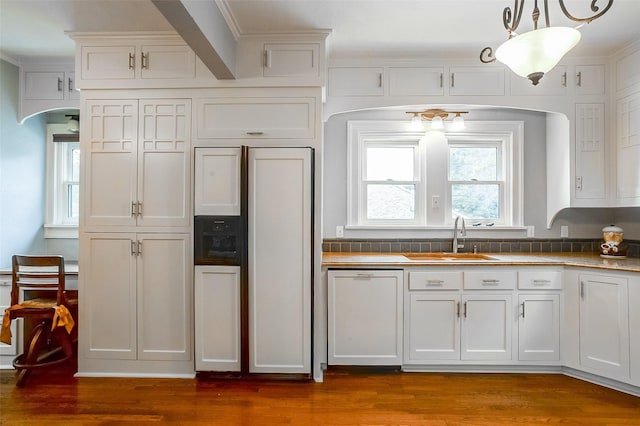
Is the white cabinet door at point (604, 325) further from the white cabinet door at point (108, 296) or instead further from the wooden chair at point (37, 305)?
the wooden chair at point (37, 305)

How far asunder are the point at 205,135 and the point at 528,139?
116 inches

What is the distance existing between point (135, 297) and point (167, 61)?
1799 mm

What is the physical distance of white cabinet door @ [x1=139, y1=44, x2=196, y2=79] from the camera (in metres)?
2.58

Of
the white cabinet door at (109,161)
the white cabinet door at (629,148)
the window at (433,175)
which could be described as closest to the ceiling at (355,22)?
the white cabinet door at (629,148)

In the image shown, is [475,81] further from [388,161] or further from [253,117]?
[253,117]

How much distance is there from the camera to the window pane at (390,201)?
3396mm

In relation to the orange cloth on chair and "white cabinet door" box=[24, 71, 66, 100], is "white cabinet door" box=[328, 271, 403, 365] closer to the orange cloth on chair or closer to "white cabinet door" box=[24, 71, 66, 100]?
the orange cloth on chair

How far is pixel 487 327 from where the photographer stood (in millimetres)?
2688

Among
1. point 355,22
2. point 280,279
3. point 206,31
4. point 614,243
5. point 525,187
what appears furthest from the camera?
point 525,187

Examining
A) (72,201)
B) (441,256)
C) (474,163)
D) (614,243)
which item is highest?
(474,163)

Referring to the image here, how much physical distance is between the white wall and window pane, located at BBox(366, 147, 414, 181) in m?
0.28

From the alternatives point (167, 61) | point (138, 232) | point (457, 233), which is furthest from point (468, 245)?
point (167, 61)

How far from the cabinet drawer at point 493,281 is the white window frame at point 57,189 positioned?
3.67 m

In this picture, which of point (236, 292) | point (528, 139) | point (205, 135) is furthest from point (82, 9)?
point (528, 139)
